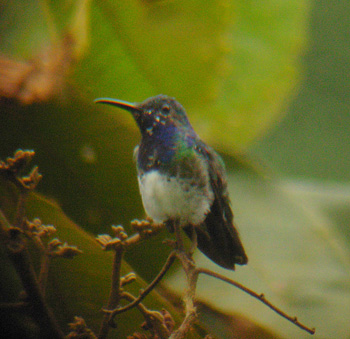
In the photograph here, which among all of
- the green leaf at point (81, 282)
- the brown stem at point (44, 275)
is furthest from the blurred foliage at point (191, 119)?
the brown stem at point (44, 275)

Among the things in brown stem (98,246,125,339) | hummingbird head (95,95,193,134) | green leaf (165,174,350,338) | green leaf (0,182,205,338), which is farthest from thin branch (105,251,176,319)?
green leaf (165,174,350,338)

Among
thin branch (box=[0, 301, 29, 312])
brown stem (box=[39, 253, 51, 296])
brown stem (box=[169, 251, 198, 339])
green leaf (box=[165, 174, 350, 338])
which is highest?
brown stem (box=[169, 251, 198, 339])

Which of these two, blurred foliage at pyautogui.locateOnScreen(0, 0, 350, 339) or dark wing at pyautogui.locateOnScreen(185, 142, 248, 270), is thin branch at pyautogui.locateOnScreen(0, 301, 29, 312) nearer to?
blurred foliage at pyautogui.locateOnScreen(0, 0, 350, 339)

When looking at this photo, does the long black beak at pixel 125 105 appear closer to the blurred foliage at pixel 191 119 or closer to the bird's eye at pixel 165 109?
the bird's eye at pixel 165 109

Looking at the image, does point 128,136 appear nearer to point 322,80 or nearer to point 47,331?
point 47,331

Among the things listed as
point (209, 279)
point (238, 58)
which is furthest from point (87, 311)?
point (238, 58)
